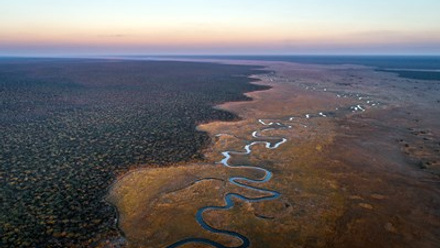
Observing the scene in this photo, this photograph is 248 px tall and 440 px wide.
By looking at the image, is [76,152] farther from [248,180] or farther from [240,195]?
[240,195]

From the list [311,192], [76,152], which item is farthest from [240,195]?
[76,152]

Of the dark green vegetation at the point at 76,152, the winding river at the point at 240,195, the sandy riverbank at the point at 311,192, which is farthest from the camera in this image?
the dark green vegetation at the point at 76,152

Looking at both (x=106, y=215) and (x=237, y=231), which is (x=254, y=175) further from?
(x=106, y=215)

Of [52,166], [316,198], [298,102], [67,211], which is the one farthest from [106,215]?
[298,102]

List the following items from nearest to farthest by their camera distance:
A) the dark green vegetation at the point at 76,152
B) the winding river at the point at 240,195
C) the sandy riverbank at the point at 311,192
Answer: the winding river at the point at 240,195 < the sandy riverbank at the point at 311,192 < the dark green vegetation at the point at 76,152

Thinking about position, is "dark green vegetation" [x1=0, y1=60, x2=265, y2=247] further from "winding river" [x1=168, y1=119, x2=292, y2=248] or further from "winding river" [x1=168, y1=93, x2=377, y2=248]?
"winding river" [x1=168, y1=93, x2=377, y2=248]

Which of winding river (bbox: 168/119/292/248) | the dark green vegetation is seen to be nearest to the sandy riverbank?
winding river (bbox: 168/119/292/248)

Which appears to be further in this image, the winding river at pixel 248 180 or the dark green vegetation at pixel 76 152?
the dark green vegetation at pixel 76 152

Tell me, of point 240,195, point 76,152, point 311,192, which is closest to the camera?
point 240,195

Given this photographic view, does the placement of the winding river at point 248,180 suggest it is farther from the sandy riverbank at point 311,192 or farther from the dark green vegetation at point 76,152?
the dark green vegetation at point 76,152

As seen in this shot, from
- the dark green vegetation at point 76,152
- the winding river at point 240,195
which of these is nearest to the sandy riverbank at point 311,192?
the winding river at point 240,195
